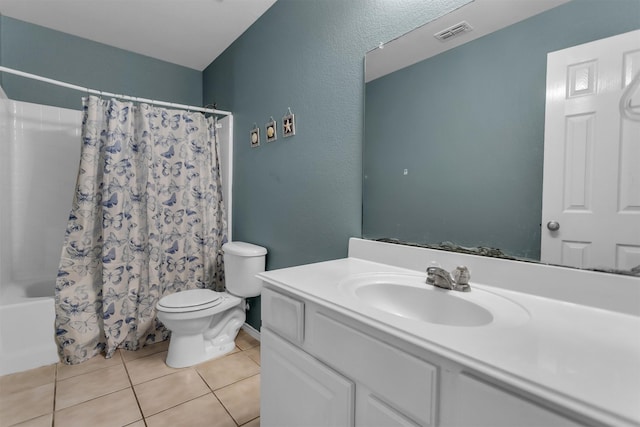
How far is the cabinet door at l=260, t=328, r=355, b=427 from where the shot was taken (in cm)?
80

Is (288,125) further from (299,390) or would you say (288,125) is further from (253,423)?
(253,423)

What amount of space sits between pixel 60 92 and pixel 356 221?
104 inches

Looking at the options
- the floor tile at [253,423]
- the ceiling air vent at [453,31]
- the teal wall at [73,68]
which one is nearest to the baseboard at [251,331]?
the floor tile at [253,423]

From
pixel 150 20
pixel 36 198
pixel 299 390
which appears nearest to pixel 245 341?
pixel 299 390

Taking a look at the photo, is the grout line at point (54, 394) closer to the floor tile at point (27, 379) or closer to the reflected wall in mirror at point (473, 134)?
the floor tile at point (27, 379)

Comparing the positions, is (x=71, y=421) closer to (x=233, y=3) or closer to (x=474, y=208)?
(x=474, y=208)

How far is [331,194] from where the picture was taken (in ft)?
5.25

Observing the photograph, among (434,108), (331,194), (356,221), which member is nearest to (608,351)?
(434,108)

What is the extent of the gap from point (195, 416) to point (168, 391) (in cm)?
29

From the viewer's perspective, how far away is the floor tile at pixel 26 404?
1.41m

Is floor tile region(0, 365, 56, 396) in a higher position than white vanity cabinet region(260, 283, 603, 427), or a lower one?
lower

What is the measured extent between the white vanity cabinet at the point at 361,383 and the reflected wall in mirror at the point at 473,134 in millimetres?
569

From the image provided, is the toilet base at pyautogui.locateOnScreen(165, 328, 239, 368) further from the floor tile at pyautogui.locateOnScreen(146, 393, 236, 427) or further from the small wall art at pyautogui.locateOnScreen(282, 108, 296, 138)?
the small wall art at pyautogui.locateOnScreen(282, 108, 296, 138)

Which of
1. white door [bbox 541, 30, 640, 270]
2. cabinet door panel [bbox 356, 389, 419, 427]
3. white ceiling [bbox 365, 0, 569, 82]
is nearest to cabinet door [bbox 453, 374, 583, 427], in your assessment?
cabinet door panel [bbox 356, 389, 419, 427]
